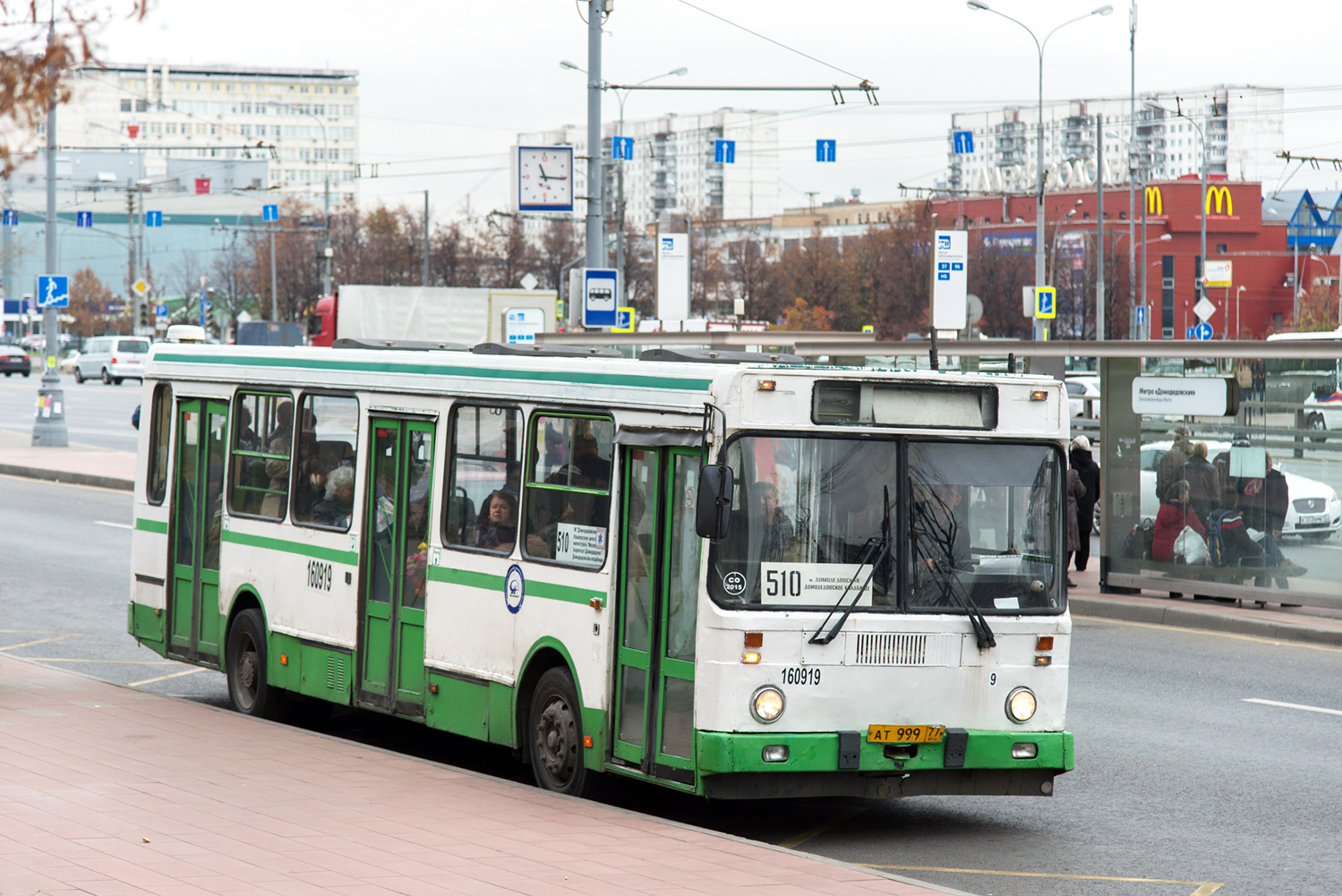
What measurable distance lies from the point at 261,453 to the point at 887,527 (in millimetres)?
5032

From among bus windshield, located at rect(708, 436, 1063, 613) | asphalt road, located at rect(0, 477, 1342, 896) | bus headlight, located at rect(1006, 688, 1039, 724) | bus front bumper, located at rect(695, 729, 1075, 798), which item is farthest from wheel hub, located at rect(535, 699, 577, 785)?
bus headlight, located at rect(1006, 688, 1039, 724)

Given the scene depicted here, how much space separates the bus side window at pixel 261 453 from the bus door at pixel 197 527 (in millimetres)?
202

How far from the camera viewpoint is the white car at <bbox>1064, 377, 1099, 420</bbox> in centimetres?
3491

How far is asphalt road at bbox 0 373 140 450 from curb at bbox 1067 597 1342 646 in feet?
80.4

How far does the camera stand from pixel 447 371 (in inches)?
384

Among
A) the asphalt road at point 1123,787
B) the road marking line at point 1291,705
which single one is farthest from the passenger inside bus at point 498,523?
the road marking line at point 1291,705

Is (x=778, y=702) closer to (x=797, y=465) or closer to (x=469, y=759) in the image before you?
(x=797, y=465)

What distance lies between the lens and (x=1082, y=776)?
954cm

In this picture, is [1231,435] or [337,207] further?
[337,207]

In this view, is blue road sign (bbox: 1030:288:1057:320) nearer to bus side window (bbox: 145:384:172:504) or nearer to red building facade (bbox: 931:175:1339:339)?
bus side window (bbox: 145:384:172:504)

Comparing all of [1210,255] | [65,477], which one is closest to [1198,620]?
[65,477]

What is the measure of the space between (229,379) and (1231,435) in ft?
33.4

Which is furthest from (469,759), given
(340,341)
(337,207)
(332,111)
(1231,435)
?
(332,111)

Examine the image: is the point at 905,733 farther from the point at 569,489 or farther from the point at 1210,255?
the point at 1210,255
